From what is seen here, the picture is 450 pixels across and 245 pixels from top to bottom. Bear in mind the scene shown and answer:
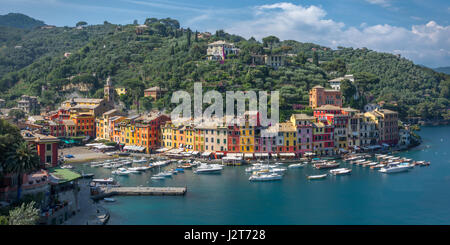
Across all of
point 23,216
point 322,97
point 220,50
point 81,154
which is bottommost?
point 81,154

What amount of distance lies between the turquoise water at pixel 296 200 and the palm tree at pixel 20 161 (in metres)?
5.59

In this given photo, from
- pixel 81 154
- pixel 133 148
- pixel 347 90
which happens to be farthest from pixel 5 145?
pixel 347 90

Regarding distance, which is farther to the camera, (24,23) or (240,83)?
(24,23)

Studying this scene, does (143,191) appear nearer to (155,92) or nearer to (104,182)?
(104,182)

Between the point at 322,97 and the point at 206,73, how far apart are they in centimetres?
1744

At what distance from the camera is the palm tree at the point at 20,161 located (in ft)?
55.3

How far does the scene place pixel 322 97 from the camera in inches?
2131

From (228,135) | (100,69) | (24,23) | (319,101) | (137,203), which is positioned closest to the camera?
(137,203)

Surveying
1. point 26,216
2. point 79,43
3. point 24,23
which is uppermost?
point 24,23

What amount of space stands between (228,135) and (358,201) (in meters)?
16.9

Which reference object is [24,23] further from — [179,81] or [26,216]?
[26,216]

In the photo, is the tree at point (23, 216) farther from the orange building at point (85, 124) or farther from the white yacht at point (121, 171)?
the orange building at point (85, 124)

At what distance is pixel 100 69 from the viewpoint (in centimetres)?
7388
